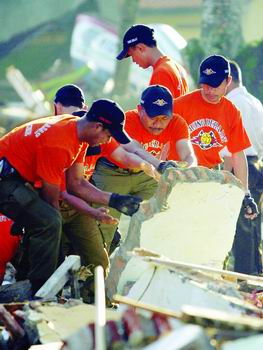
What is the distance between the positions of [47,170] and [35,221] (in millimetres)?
434

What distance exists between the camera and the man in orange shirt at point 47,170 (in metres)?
9.29

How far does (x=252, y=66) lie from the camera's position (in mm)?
19469

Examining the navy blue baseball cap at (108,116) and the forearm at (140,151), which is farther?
the forearm at (140,151)

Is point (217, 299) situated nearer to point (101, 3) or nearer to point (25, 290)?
point (25, 290)

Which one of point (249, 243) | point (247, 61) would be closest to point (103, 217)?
point (249, 243)

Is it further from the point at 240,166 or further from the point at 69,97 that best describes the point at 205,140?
the point at 69,97

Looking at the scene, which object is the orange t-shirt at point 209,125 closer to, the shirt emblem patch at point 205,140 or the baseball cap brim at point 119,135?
the shirt emblem patch at point 205,140

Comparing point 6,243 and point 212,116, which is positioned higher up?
point 212,116

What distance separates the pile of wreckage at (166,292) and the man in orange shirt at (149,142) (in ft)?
2.03

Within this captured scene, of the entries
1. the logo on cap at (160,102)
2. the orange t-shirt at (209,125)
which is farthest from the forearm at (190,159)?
the orange t-shirt at (209,125)

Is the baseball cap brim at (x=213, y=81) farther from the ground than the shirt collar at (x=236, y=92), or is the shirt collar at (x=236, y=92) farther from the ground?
the shirt collar at (x=236, y=92)

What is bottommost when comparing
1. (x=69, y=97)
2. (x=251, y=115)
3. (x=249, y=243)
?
(x=249, y=243)

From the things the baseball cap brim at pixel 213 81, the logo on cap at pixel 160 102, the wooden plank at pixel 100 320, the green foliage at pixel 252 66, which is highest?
the green foliage at pixel 252 66

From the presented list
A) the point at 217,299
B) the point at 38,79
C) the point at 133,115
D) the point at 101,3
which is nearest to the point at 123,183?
the point at 133,115
